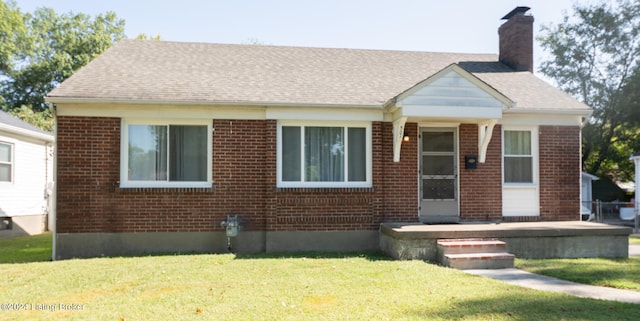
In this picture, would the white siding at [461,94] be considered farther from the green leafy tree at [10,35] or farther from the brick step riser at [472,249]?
the green leafy tree at [10,35]

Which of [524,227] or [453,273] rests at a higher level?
[524,227]

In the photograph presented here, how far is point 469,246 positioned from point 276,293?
4206 mm

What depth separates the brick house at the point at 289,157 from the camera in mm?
9250

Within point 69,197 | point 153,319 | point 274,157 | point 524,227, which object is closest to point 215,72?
point 274,157

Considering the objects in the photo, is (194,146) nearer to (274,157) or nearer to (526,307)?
(274,157)

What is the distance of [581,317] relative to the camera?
493 centimetres

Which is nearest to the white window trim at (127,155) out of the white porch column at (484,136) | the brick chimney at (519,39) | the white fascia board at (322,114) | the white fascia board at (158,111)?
the white fascia board at (158,111)

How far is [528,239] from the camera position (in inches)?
352

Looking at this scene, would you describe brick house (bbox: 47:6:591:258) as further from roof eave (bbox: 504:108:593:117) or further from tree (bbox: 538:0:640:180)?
Answer: tree (bbox: 538:0:640:180)

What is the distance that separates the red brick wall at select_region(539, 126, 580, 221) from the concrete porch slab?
1.23 metres

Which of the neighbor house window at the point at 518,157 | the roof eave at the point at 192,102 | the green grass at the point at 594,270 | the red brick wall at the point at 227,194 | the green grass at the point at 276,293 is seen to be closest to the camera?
the green grass at the point at 276,293

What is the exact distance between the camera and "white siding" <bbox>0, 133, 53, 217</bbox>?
14141 mm

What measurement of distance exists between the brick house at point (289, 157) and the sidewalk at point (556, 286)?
2.75 m

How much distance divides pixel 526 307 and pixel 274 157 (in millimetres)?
5886
